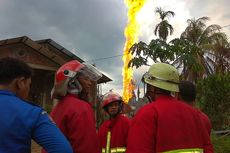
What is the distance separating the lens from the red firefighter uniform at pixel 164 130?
3072 mm

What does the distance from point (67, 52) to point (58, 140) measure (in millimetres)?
16850

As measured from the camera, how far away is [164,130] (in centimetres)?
311

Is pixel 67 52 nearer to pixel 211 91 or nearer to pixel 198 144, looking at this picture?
pixel 211 91

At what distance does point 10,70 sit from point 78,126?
2.86 ft

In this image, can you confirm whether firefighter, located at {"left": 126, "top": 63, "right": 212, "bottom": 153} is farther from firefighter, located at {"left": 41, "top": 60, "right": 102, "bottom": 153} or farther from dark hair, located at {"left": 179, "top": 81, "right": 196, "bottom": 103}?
dark hair, located at {"left": 179, "top": 81, "right": 196, "bottom": 103}

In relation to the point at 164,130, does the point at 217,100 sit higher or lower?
higher

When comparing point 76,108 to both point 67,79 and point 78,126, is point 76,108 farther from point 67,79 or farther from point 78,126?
point 67,79

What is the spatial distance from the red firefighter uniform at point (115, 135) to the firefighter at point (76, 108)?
193 centimetres

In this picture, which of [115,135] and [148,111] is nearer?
[148,111]

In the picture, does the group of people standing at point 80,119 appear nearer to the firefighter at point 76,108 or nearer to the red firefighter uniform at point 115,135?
the firefighter at point 76,108

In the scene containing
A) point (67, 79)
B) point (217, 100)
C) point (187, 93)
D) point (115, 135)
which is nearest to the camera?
point (67, 79)

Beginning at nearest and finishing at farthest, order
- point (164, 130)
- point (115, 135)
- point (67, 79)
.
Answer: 1. point (164, 130)
2. point (67, 79)
3. point (115, 135)

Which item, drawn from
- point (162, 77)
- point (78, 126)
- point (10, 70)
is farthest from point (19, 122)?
point (162, 77)

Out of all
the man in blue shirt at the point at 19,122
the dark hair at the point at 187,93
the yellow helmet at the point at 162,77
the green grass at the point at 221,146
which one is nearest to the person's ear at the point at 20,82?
the man in blue shirt at the point at 19,122
